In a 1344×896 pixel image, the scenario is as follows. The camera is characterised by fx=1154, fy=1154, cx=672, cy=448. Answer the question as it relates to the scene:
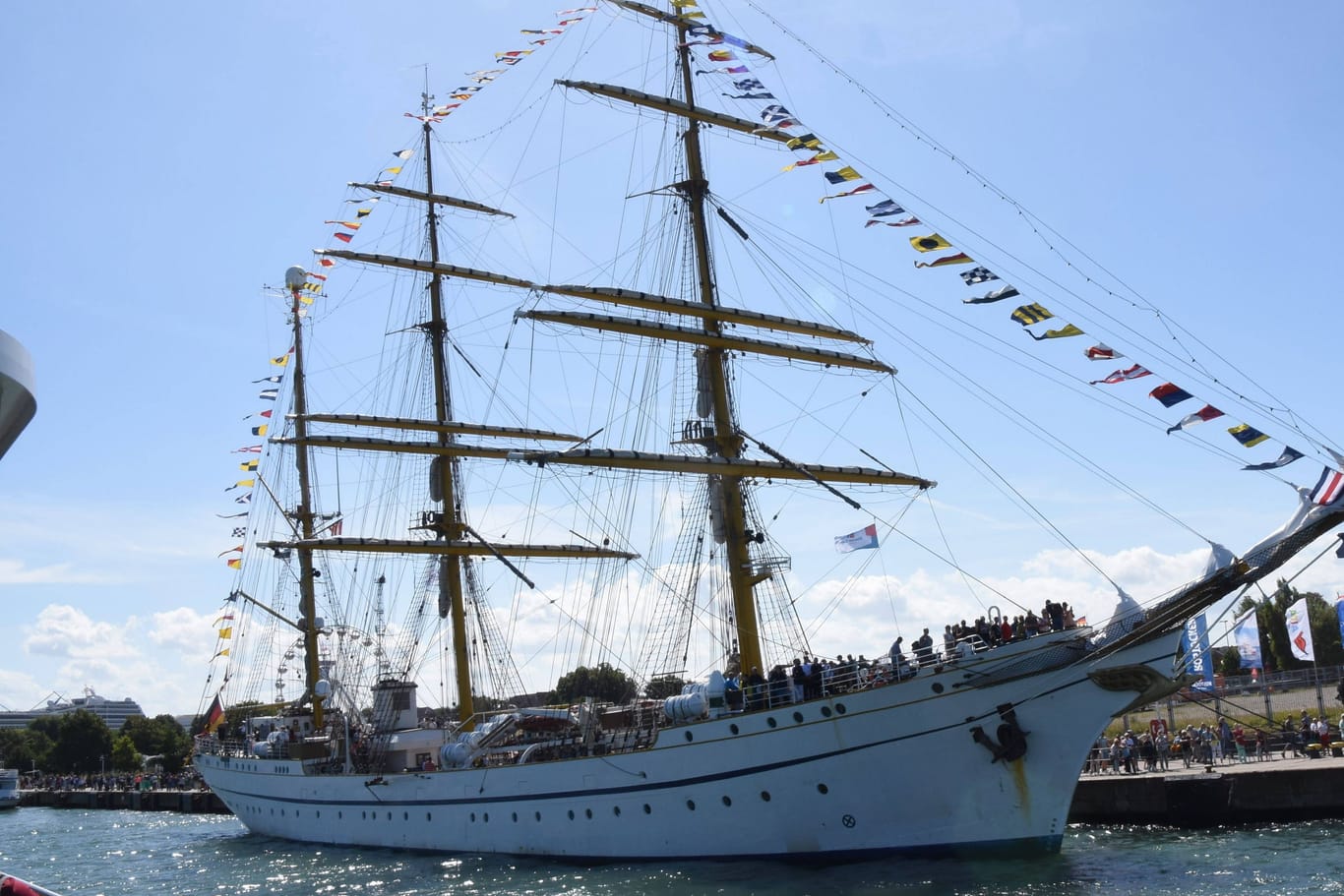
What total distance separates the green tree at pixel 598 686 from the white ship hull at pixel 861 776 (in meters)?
4.93

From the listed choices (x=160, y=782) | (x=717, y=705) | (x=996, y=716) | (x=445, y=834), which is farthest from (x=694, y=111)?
(x=160, y=782)

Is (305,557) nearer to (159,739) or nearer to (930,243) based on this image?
(930,243)

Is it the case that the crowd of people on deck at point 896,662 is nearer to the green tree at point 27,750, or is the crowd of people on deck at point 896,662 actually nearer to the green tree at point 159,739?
the green tree at point 159,739

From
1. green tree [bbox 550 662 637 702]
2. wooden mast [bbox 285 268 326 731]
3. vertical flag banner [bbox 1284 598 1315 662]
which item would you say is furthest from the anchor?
wooden mast [bbox 285 268 326 731]

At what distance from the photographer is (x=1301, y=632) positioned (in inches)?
1227

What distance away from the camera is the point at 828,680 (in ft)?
72.1

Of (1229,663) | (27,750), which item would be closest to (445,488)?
(1229,663)

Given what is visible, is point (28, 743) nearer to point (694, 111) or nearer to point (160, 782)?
point (160, 782)

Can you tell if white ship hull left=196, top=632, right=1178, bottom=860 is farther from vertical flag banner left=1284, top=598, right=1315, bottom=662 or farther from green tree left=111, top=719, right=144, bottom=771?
green tree left=111, top=719, right=144, bottom=771

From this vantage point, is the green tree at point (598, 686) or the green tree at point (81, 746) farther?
the green tree at point (81, 746)

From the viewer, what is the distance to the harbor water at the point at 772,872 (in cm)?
1803

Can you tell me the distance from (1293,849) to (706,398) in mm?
15448

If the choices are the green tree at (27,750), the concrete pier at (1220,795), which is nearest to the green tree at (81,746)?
the green tree at (27,750)

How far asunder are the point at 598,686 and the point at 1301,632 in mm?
18987
